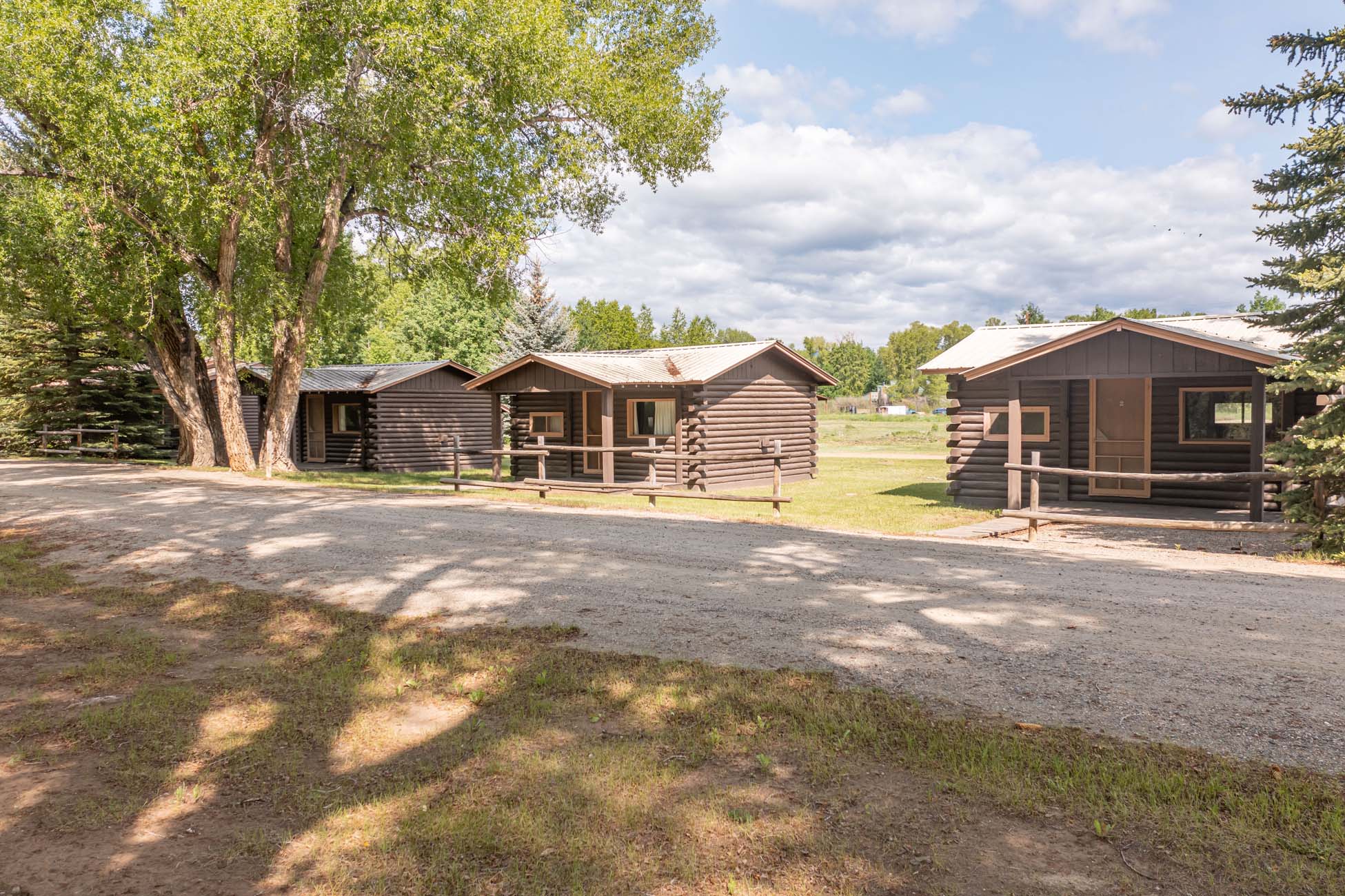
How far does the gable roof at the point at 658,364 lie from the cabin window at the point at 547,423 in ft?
6.38

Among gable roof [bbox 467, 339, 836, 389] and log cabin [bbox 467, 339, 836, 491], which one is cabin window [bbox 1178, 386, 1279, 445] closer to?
gable roof [bbox 467, 339, 836, 389]

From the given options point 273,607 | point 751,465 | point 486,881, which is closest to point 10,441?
point 751,465

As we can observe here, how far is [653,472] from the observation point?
64.2 feet

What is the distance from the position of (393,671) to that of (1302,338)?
1360 centimetres

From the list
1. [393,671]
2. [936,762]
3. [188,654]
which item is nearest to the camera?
[936,762]

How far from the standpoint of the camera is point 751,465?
2497 centimetres

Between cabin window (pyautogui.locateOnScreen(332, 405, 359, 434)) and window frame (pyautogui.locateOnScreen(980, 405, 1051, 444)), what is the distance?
2256 cm

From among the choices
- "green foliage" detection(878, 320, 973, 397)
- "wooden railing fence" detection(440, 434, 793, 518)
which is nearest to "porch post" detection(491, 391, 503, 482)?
"wooden railing fence" detection(440, 434, 793, 518)

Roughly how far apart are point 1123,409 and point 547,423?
16179 mm

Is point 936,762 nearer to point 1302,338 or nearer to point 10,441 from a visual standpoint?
point 1302,338

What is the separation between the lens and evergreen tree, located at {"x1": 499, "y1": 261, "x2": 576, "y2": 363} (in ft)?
137

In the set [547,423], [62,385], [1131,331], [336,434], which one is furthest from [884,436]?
[62,385]

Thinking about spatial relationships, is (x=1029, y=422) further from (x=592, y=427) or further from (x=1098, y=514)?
(x=592, y=427)

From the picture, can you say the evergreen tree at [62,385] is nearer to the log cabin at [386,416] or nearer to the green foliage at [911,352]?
the log cabin at [386,416]
